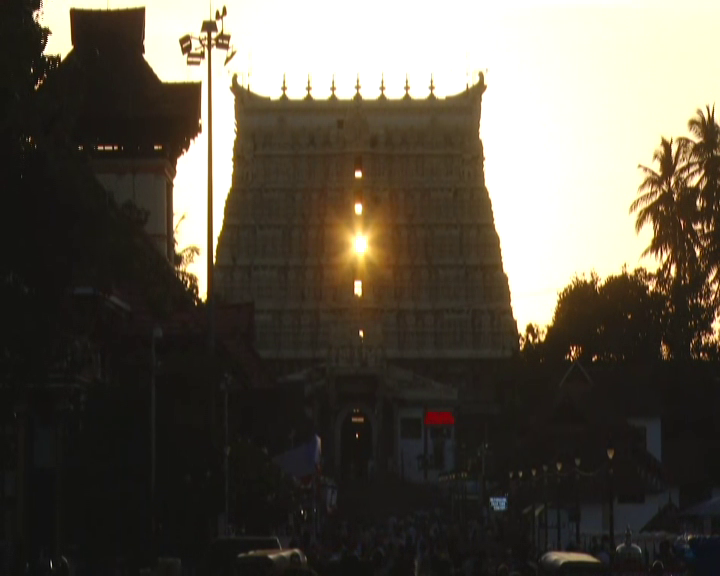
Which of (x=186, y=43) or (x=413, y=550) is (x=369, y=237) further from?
(x=186, y=43)

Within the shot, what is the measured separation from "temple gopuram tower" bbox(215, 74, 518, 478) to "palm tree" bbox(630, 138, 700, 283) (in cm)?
4942

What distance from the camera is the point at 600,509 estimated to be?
242 feet

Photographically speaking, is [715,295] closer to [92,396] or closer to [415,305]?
[92,396]

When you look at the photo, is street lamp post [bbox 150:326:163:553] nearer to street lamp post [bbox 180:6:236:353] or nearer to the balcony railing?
street lamp post [bbox 180:6:236:353]

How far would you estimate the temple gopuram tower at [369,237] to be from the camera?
151125 millimetres

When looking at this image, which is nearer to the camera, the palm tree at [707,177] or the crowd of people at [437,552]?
the crowd of people at [437,552]

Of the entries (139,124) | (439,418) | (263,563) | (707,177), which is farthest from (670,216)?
(263,563)

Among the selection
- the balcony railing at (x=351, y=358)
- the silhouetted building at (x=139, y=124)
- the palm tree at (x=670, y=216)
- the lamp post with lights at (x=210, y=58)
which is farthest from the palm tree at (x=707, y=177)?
the balcony railing at (x=351, y=358)

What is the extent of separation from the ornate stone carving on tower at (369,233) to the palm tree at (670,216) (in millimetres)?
50175

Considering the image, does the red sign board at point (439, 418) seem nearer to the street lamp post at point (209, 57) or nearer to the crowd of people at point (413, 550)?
the crowd of people at point (413, 550)

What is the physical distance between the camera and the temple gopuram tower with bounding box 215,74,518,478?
151125mm

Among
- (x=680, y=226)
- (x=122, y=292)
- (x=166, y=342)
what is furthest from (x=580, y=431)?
(x=122, y=292)

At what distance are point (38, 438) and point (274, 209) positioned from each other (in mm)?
104804

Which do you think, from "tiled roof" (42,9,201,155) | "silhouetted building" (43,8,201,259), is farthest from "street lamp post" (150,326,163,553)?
"silhouetted building" (43,8,201,259)
